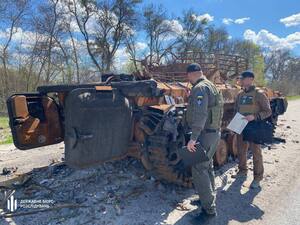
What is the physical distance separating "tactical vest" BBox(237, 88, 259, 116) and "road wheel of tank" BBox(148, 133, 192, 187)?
4.49 ft

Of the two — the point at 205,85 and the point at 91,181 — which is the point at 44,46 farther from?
the point at 205,85

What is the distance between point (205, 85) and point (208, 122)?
48 centimetres

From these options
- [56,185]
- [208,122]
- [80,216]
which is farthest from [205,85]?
[56,185]

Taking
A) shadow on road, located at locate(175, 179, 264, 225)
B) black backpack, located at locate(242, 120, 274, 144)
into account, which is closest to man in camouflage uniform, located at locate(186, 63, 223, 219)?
shadow on road, located at locate(175, 179, 264, 225)

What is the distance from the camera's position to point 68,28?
22.1 m

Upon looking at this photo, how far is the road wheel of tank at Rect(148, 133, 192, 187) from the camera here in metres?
4.77

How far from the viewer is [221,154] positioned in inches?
253

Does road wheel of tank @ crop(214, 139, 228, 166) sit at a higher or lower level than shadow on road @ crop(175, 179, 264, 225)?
higher

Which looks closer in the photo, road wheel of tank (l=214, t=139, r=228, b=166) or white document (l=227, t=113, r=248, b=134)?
white document (l=227, t=113, r=248, b=134)

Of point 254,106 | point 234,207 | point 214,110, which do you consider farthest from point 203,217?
point 254,106

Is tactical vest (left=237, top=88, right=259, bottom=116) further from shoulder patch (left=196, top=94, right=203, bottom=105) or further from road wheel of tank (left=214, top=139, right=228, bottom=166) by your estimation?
shoulder patch (left=196, top=94, right=203, bottom=105)
